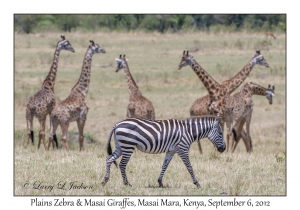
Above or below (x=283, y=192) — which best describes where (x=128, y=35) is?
above

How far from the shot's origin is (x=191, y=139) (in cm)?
1012

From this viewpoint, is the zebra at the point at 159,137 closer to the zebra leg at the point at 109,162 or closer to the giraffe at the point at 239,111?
the zebra leg at the point at 109,162

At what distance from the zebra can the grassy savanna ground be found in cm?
43

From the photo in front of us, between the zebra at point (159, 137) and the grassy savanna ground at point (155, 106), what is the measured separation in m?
0.43

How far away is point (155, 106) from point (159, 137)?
11719 millimetres

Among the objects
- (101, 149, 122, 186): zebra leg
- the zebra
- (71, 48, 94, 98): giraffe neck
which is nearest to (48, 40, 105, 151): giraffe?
(71, 48, 94, 98): giraffe neck

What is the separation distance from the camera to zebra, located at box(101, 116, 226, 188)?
967 cm

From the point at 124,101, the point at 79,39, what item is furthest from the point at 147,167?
the point at 79,39

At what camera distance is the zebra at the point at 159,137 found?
31.7ft

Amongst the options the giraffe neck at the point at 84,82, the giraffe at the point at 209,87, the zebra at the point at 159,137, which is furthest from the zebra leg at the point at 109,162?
the giraffe at the point at 209,87

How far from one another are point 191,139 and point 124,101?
12049 mm

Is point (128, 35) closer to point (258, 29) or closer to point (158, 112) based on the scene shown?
point (258, 29)

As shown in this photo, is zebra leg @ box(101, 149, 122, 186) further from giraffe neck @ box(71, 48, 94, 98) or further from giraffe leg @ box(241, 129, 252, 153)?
giraffe leg @ box(241, 129, 252, 153)

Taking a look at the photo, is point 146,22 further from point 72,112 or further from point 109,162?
point 109,162
